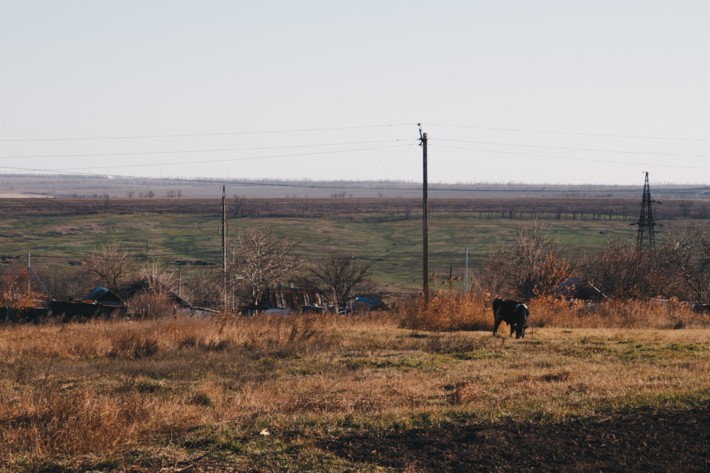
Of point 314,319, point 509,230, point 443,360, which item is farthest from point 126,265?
point 509,230

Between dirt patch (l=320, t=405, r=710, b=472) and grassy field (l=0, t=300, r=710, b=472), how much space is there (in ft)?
0.09

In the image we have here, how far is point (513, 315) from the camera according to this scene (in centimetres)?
2491

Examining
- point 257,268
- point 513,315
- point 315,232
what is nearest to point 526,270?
point 257,268

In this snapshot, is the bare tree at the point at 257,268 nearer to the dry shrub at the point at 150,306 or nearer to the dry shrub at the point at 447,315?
the dry shrub at the point at 150,306

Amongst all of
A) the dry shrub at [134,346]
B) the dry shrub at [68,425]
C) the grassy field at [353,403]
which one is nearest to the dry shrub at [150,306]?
the dry shrub at [134,346]

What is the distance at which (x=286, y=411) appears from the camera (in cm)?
1307

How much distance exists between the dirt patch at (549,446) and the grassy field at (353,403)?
0.03 m

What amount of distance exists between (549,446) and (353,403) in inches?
150

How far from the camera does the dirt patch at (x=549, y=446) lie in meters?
10.1

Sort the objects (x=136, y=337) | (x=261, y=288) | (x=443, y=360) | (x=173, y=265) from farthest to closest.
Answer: (x=173, y=265), (x=261, y=288), (x=136, y=337), (x=443, y=360)

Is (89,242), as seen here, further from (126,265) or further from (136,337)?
(136,337)

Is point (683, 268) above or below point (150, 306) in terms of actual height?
above

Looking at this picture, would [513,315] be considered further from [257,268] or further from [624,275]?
[257,268]

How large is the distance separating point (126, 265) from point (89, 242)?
48.5 m
